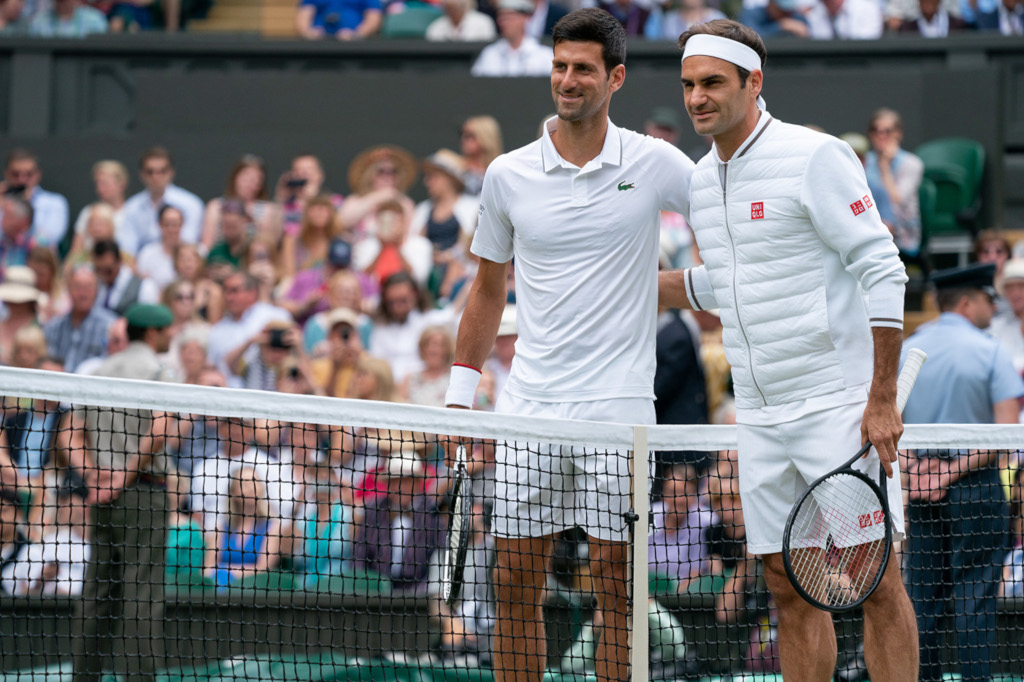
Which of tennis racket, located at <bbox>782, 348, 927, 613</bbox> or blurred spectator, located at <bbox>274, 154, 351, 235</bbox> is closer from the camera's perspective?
tennis racket, located at <bbox>782, 348, 927, 613</bbox>

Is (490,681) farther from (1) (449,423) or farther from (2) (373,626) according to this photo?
(1) (449,423)

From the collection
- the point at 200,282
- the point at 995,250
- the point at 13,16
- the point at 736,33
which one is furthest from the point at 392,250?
the point at 736,33

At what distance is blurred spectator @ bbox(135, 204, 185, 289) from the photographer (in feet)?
33.5

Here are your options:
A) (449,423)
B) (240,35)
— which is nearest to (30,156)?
(240,35)

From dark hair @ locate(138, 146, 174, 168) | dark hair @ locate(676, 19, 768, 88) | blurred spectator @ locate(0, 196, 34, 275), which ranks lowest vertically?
dark hair @ locate(676, 19, 768, 88)

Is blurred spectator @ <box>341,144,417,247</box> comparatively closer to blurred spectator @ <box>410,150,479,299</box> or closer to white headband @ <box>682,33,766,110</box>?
blurred spectator @ <box>410,150,479,299</box>

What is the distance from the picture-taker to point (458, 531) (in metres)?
4.62

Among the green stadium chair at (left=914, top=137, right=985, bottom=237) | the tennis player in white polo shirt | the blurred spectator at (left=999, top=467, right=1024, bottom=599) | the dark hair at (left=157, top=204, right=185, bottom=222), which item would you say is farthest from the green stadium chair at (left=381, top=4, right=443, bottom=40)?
the tennis player in white polo shirt

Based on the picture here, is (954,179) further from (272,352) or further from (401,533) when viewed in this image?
(401,533)

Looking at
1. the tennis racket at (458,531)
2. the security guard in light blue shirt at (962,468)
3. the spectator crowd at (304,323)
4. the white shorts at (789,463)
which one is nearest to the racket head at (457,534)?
the tennis racket at (458,531)

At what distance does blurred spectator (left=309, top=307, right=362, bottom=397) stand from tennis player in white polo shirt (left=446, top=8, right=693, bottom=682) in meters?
4.02

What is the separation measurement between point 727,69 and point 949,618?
341 centimetres

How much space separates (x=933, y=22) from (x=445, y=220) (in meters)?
4.98

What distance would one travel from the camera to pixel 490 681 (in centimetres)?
649
